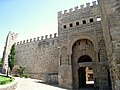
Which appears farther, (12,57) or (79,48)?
(12,57)

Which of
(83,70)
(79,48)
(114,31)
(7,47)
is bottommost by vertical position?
(83,70)

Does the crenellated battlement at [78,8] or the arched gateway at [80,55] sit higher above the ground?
the crenellated battlement at [78,8]

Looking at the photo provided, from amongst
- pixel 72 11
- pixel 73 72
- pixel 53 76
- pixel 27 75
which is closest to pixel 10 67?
pixel 27 75

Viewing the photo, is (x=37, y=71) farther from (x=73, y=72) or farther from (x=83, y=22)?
(x=83, y=22)

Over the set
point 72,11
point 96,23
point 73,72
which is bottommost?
point 73,72

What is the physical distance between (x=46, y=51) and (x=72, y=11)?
7648mm

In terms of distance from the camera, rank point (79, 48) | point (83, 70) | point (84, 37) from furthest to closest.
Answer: point (83, 70) → point (79, 48) → point (84, 37)

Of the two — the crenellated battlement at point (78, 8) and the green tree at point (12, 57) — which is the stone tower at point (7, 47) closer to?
the green tree at point (12, 57)

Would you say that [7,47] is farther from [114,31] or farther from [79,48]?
[114,31]

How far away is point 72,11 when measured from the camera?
16.9m

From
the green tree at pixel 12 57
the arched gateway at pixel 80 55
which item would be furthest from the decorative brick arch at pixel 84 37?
the green tree at pixel 12 57

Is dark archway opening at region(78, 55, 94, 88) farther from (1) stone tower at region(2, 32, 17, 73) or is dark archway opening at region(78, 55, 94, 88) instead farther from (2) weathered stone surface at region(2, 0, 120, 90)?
(1) stone tower at region(2, 32, 17, 73)

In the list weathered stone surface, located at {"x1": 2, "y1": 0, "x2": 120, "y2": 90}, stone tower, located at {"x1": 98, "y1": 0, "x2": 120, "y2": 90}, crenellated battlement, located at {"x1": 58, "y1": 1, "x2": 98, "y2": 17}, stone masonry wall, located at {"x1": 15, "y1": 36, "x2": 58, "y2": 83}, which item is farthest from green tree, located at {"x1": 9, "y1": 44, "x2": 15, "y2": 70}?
stone tower, located at {"x1": 98, "y1": 0, "x2": 120, "y2": 90}

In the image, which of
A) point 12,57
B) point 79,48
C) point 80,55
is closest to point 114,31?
point 80,55
